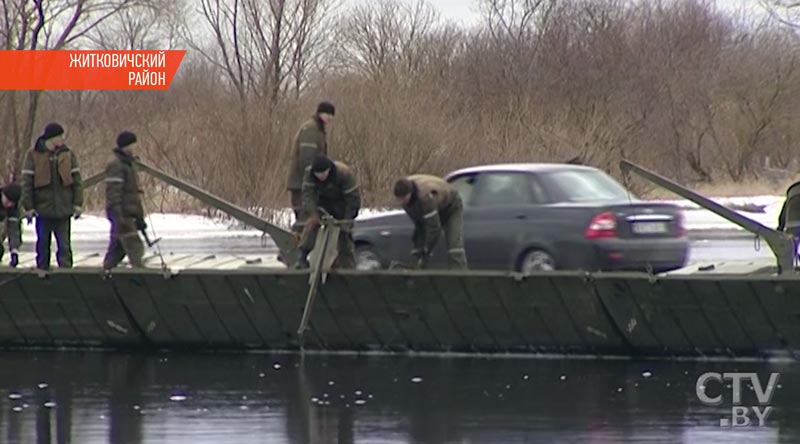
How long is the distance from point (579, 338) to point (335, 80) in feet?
84.4

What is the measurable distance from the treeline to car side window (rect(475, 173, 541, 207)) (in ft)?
52.2

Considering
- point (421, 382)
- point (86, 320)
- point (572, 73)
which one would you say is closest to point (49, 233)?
point (86, 320)

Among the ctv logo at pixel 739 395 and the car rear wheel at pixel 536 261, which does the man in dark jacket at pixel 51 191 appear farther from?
the ctv logo at pixel 739 395

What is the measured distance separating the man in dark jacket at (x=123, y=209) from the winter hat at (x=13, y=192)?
1.14 meters

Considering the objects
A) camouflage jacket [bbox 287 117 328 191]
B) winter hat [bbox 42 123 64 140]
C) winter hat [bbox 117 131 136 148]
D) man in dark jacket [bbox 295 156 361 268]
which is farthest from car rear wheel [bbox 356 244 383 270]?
winter hat [bbox 42 123 64 140]

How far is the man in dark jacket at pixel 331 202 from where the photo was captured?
1449 cm

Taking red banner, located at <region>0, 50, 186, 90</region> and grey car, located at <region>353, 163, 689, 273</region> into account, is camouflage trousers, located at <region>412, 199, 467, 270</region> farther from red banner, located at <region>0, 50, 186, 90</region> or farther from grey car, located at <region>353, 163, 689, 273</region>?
red banner, located at <region>0, 50, 186, 90</region>

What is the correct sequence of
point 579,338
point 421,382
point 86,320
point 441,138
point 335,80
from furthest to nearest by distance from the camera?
point 335,80 → point 441,138 → point 86,320 → point 579,338 → point 421,382

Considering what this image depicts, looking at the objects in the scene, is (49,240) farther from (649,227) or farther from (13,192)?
(649,227)

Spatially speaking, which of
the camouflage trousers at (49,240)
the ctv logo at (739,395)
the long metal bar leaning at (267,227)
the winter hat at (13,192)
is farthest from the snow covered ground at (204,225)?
the ctv logo at (739,395)

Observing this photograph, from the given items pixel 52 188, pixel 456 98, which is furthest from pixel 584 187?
pixel 456 98

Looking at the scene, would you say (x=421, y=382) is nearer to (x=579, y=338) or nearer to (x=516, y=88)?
(x=579, y=338)

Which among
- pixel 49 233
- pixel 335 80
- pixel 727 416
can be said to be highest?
pixel 335 80

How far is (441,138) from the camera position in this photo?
115 ft
